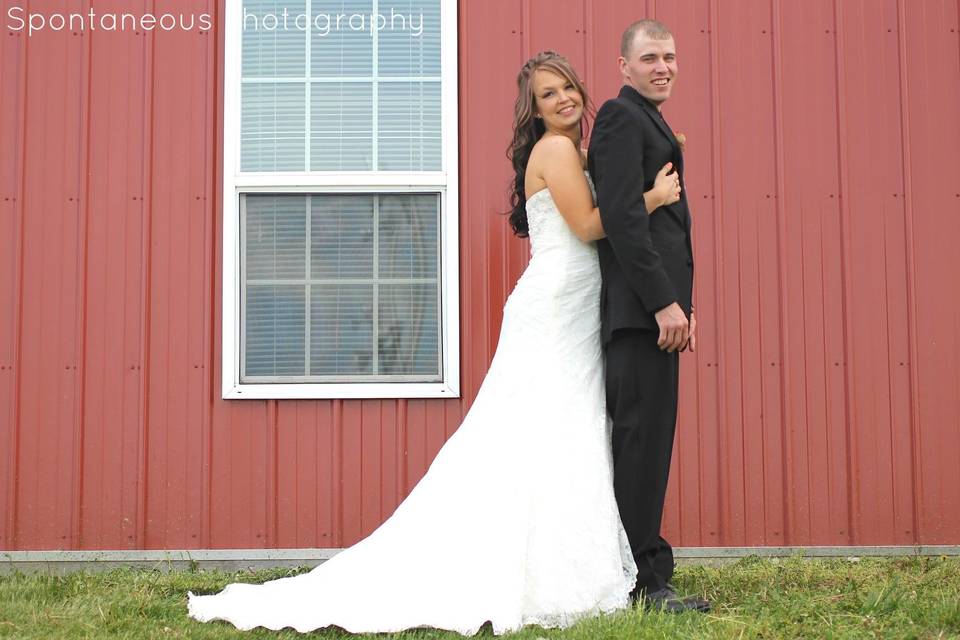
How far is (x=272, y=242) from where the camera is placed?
453 cm

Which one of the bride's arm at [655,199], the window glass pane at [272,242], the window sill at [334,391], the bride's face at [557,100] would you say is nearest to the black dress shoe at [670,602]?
the bride's arm at [655,199]

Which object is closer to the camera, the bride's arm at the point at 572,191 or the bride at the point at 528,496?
the bride at the point at 528,496

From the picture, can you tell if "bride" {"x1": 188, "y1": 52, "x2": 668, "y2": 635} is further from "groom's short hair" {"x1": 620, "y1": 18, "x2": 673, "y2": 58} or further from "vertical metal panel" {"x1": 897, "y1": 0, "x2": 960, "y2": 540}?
"vertical metal panel" {"x1": 897, "y1": 0, "x2": 960, "y2": 540}

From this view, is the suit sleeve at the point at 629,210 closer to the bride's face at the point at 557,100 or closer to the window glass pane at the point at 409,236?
the bride's face at the point at 557,100

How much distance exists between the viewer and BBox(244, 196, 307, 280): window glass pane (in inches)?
178

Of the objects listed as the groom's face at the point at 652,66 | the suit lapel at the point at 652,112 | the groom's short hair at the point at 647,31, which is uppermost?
the groom's short hair at the point at 647,31

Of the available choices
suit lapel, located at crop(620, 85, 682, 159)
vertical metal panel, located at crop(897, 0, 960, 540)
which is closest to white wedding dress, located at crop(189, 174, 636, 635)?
suit lapel, located at crop(620, 85, 682, 159)

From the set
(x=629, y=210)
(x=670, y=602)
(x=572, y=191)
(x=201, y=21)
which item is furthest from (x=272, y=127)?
(x=670, y=602)

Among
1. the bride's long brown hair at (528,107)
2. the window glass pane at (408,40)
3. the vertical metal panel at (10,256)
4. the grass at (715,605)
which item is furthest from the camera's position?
the window glass pane at (408,40)

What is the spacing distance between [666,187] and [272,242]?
1.89 m

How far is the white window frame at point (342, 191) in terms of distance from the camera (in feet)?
14.6

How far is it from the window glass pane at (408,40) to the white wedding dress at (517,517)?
49.4 inches

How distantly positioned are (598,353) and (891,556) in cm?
186

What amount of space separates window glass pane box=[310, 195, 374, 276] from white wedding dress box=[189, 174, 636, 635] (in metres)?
1.12
